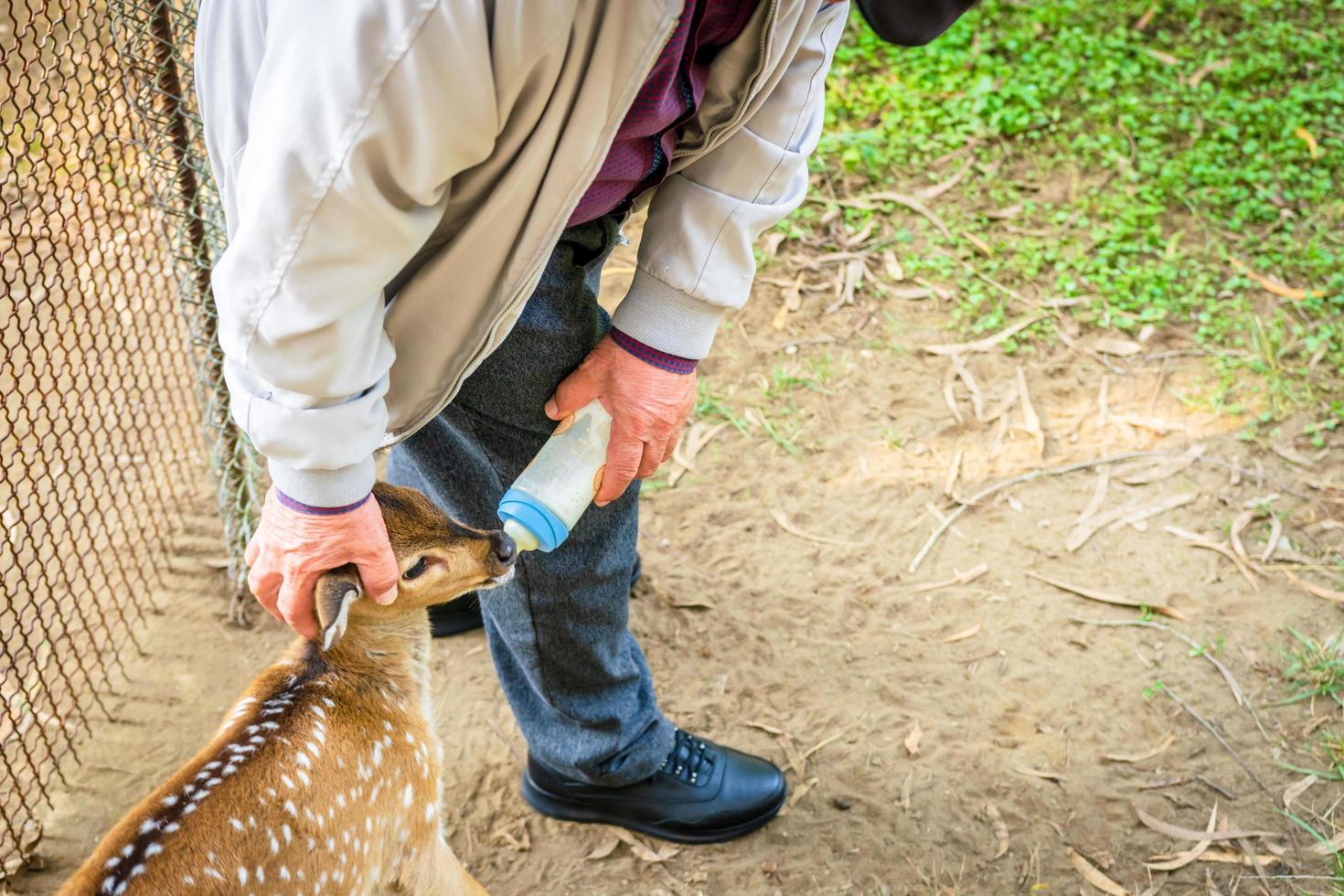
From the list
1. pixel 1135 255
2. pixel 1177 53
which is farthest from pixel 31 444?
pixel 1177 53

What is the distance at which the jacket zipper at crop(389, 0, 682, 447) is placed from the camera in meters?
1.41

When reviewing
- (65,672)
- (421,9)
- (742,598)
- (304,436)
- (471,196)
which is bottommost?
(742,598)

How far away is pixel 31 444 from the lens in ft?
11.6

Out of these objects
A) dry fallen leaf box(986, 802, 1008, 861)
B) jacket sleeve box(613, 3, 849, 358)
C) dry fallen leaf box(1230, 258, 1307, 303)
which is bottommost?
dry fallen leaf box(986, 802, 1008, 861)

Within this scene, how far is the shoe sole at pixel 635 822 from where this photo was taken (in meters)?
2.79

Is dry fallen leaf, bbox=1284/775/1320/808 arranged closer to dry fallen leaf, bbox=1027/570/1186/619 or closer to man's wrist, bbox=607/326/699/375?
dry fallen leaf, bbox=1027/570/1186/619

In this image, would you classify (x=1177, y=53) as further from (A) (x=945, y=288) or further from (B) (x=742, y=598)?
(B) (x=742, y=598)

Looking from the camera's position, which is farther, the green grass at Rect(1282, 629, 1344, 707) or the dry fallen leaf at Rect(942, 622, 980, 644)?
the dry fallen leaf at Rect(942, 622, 980, 644)

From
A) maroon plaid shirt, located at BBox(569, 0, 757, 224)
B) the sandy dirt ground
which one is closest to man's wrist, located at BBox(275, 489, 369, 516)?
maroon plaid shirt, located at BBox(569, 0, 757, 224)

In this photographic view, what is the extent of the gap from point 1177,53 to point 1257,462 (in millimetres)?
2596

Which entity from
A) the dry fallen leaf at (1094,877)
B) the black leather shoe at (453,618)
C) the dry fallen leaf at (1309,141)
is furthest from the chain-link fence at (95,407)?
the dry fallen leaf at (1309,141)

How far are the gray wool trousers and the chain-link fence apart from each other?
0.89 metres

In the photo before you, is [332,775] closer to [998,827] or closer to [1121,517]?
[998,827]

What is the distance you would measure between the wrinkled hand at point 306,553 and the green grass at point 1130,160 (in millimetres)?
3230
